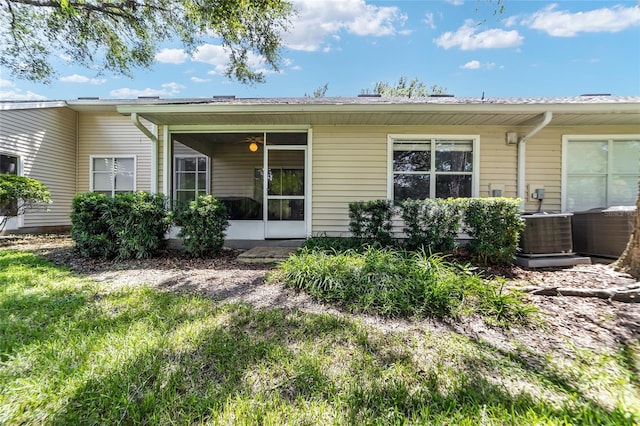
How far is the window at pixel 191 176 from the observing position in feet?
24.3

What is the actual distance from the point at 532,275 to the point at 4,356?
6042 millimetres

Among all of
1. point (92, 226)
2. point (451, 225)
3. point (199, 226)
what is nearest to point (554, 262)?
point (451, 225)

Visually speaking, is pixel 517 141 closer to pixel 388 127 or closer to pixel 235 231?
pixel 388 127

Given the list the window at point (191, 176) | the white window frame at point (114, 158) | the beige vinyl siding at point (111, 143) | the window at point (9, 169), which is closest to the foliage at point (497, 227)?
the window at point (191, 176)

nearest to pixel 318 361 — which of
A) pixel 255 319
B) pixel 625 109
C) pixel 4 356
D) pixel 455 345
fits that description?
pixel 255 319

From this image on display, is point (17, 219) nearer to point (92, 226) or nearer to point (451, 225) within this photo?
point (92, 226)

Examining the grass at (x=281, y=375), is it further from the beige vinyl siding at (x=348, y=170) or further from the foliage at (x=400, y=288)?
the beige vinyl siding at (x=348, y=170)

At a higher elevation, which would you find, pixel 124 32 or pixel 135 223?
pixel 124 32

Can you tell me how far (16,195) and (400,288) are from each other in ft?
31.1

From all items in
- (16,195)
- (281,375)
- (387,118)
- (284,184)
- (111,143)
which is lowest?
(281,375)

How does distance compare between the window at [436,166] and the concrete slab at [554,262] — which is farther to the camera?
the window at [436,166]

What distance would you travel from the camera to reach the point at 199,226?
511 cm

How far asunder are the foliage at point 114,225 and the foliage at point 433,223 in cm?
461

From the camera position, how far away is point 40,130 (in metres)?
8.27
